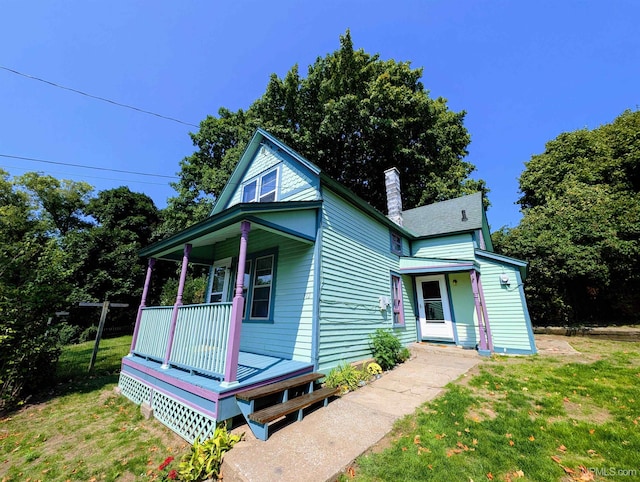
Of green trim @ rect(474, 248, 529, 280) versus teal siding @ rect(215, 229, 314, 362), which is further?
green trim @ rect(474, 248, 529, 280)

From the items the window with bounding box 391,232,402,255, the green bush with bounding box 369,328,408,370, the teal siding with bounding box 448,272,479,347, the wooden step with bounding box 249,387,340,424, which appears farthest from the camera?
the window with bounding box 391,232,402,255

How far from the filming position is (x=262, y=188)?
8500mm

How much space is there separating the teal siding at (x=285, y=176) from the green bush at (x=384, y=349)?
4270 mm

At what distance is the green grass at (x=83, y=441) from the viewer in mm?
3148

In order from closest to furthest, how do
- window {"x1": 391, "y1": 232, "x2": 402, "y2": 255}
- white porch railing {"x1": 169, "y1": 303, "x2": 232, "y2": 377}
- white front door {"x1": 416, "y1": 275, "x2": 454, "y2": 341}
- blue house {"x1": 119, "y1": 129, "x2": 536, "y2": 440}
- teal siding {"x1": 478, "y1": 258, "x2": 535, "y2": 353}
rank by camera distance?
1. white porch railing {"x1": 169, "y1": 303, "x2": 232, "y2": 377}
2. blue house {"x1": 119, "y1": 129, "x2": 536, "y2": 440}
3. teal siding {"x1": 478, "y1": 258, "x2": 535, "y2": 353}
4. white front door {"x1": 416, "y1": 275, "x2": 454, "y2": 341}
5. window {"x1": 391, "y1": 232, "x2": 402, "y2": 255}

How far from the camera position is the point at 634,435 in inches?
125

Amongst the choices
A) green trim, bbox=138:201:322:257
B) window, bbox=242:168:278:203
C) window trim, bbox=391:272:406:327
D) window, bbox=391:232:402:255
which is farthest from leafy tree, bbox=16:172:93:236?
window trim, bbox=391:272:406:327

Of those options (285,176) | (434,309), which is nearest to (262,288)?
(285,176)

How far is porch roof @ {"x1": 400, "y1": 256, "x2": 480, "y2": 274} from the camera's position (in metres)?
8.51

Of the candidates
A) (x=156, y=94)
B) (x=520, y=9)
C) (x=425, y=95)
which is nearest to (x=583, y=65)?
(x=520, y=9)

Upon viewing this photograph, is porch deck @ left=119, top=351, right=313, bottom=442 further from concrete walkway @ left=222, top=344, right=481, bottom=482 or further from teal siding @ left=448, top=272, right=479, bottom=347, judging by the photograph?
teal siding @ left=448, top=272, right=479, bottom=347

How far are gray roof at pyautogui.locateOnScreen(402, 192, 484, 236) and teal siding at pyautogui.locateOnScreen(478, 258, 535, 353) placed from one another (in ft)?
5.90

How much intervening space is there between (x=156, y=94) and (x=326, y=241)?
26.9 feet

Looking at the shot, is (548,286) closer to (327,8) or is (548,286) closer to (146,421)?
(327,8)
